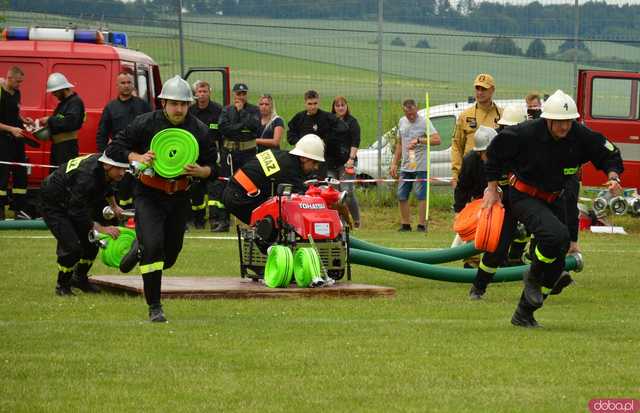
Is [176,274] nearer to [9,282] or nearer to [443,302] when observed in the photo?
[9,282]

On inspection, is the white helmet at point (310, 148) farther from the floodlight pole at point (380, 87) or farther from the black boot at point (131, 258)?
the floodlight pole at point (380, 87)

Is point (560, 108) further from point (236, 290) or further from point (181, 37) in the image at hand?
point (181, 37)

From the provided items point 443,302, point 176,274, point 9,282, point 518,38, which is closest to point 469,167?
point 443,302

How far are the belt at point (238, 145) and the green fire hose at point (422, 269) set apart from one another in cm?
621

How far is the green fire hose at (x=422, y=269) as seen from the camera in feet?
41.7

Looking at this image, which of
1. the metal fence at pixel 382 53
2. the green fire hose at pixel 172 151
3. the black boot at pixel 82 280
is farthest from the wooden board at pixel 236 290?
the metal fence at pixel 382 53

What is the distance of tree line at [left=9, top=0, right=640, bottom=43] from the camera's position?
74.0 ft

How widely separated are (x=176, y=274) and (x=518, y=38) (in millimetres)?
10762

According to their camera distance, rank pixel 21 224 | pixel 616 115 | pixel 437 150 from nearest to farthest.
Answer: pixel 21 224
pixel 616 115
pixel 437 150

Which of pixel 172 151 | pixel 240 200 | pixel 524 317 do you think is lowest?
pixel 524 317

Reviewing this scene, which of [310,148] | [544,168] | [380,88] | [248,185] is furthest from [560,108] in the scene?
[380,88]

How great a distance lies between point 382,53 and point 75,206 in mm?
11080

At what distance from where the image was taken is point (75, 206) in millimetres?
11820

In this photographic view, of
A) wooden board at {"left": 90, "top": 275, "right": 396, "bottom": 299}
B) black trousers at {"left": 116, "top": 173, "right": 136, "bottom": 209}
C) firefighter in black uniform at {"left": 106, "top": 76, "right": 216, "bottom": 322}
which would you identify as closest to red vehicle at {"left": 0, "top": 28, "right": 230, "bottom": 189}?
black trousers at {"left": 116, "top": 173, "right": 136, "bottom": 209}
